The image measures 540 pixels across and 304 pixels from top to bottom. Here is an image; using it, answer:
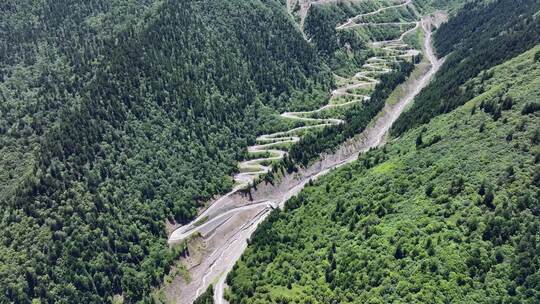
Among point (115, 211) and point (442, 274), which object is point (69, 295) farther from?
point (442, 274)

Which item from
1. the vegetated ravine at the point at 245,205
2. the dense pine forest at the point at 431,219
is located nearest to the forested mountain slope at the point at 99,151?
the vegetated ravine at the point at 245,205

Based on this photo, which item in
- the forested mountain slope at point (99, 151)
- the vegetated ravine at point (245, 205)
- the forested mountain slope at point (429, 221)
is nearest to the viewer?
the forested mountain slope at point (429, 221)

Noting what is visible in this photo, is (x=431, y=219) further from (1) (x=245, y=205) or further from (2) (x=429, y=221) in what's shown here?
(1) (x=245, y=205)

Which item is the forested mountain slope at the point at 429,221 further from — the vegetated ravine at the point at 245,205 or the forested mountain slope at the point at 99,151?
the forested mountain slope at the point at 99,151

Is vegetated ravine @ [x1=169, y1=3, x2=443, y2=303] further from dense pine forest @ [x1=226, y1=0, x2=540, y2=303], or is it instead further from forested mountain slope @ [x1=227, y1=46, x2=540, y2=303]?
forested mountain slope @ [x1=227, y1=46, x2=540, y2=303]

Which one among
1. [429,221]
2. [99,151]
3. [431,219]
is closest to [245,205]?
[99,151]

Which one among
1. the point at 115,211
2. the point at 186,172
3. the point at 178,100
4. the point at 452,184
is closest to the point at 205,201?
the point at 186,172
